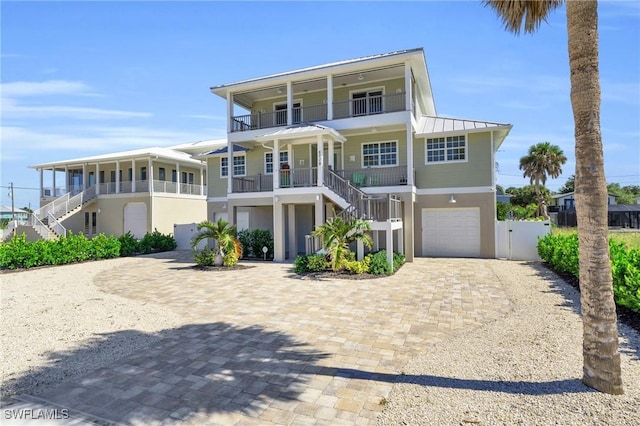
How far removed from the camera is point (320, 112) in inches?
713

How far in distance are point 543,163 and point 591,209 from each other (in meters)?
35.5

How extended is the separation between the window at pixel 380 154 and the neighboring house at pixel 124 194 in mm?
13816

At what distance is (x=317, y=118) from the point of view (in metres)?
18.1

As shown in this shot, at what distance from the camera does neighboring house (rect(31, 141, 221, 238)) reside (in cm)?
2470

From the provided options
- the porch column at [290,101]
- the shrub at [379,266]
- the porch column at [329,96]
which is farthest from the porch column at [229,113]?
the shrub at [379,266]

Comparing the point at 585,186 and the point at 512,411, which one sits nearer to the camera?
the point at 512,411

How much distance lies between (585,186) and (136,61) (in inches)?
469

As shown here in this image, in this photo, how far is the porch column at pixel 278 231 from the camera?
51.2ft

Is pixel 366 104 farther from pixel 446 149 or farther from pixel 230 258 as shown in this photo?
pixel 230 258

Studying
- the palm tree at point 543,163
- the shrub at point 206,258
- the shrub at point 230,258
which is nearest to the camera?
the shrub at point 230,258

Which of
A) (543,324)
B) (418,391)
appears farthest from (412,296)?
(418,391)

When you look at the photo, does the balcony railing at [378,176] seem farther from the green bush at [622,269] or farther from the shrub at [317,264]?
the green bush at [622,269]

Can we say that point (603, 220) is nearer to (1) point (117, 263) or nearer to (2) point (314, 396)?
(2) point (314, 396)

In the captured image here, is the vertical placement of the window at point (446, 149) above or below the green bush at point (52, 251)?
above
